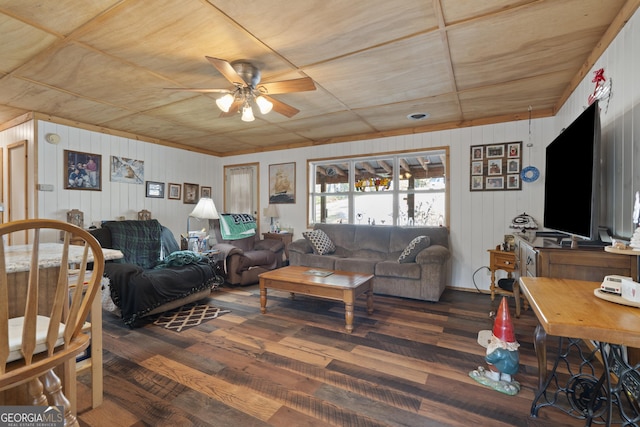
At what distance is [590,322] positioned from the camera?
1.08 m

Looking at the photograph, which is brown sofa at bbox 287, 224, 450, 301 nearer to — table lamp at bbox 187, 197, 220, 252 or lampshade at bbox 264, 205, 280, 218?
lampshade at bbox 264, 205, 280, 218

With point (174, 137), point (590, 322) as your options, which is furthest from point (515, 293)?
point (174, 137)

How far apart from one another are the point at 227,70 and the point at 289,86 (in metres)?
0.50

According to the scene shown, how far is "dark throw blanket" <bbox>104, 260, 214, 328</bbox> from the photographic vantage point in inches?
111

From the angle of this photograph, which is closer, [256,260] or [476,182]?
[476,182]

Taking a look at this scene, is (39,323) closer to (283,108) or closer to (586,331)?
(586,331)

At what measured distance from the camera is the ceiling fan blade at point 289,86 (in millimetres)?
2397

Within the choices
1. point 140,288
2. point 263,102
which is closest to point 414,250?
point 263,102

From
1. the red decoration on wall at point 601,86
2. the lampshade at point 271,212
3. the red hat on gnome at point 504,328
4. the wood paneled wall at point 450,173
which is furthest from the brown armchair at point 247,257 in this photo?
the red decoration on wall at point 601,86

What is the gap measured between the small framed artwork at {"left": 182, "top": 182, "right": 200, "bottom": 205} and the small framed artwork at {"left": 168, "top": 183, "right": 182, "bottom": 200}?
13cm

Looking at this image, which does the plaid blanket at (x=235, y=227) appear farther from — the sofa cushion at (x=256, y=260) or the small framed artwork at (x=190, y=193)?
the small framed artwork at (x=190, y=193)

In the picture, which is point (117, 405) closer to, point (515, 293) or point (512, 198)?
point (515, 293)

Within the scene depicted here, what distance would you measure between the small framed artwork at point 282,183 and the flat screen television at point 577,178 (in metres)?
3.90

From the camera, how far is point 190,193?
5.73 metres
